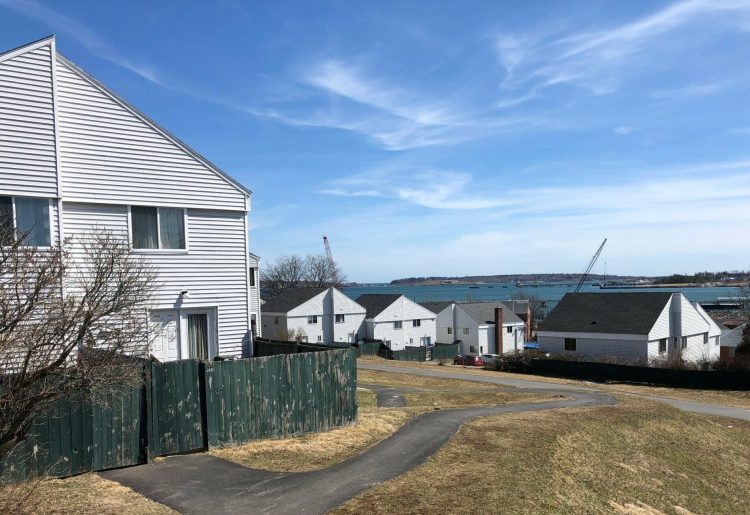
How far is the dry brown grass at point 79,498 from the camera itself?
29.4 ft

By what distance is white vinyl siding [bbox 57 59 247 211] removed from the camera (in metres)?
15.9

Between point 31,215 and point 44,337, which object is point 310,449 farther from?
point 31,215

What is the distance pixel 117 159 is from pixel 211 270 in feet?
13.3

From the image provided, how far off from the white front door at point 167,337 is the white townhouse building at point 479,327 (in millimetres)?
53492

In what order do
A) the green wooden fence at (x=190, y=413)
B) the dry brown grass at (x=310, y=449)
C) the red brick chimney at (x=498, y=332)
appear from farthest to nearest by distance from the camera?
1. the red brick chimney at (x=498, y=332)
2. the dry brown grass at (x=310, y=449)
3. the green wooden fence at (x=190, y=413)

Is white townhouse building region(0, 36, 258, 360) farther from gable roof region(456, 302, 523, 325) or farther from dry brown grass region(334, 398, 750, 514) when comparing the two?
gable roof region(456, 302, 523, 325)

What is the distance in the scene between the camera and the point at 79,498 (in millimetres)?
9594

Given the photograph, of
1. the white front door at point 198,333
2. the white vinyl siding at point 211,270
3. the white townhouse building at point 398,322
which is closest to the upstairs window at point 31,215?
Result: the white vinyl siding at point 211,270

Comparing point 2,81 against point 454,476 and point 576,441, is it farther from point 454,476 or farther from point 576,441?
point 576,441

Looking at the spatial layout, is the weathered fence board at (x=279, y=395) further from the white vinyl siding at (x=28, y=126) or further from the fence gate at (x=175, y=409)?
the white vinyl siding at (x=28, y=126)

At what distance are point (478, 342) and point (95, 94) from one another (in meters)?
57.3

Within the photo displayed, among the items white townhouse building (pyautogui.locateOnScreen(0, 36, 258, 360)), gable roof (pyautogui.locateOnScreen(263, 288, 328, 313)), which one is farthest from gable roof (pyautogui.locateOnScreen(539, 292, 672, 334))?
white townhouse building (pyautogui.locateOnScreen(0, 36, 258, 360))

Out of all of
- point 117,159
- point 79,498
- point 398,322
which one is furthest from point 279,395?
point 398,322

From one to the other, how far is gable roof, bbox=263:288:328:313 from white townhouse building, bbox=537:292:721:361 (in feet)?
74.3
